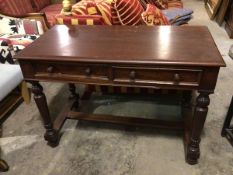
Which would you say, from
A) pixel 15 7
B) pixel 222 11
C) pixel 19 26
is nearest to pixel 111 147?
pixel 19 26

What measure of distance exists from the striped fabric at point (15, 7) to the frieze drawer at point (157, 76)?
66.6 inches

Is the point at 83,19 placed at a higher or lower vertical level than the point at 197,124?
higher

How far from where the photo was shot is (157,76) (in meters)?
1.17

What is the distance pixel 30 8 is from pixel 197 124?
98.0 inches

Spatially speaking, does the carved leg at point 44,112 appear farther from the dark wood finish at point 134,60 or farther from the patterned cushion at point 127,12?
the patterned cushion at point 127,12

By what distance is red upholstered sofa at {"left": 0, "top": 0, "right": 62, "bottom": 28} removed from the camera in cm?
235

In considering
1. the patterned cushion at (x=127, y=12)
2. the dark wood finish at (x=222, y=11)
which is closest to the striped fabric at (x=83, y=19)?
the patterned cushion at (x=127, y=12)

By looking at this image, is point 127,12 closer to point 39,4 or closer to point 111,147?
point 111,147

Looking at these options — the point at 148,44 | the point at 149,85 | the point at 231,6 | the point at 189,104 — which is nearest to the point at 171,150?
the point at 189,104

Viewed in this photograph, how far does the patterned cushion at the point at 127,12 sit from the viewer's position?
1.71 metres

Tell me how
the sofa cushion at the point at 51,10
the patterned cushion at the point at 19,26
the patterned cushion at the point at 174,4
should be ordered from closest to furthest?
the patterned cushion at the point at 19,26 < the sofa cushion at the point at 51,10 < the patterned cushion at the point at 174,4

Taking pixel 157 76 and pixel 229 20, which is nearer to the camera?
pixel 157 76

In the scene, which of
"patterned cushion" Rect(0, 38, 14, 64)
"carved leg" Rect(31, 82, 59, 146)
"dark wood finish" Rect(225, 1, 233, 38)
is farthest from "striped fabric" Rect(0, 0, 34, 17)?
"dark wood finish" Rect(225, 1, 233, 38)

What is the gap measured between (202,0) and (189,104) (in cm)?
403
